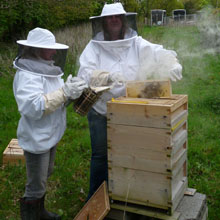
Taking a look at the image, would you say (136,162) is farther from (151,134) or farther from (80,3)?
(80,3)

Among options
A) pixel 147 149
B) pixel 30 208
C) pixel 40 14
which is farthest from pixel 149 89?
pixel 40 14

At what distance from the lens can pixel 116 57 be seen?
248 cm

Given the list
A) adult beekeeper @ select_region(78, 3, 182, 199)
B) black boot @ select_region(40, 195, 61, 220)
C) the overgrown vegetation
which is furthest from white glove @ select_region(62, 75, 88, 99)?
the overgrown vegetation

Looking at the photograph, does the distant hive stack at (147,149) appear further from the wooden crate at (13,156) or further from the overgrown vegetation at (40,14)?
Answer: the overgrown vegetation at (40,14)

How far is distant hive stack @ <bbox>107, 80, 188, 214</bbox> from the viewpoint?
77.7 inches

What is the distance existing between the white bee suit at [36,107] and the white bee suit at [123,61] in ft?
1.04

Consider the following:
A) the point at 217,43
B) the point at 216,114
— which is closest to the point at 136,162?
the point at 216,114

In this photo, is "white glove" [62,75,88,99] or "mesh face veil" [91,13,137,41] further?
"mesh face veil" [91,13,137,41]

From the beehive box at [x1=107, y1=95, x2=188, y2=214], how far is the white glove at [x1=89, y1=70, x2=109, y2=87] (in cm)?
21

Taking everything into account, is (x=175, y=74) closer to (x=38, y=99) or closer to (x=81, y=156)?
(x=38, y=99)

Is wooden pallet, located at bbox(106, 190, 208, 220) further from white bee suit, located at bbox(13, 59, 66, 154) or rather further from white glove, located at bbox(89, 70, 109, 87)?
white glove, located at bbox(89, 70, 109, 87)

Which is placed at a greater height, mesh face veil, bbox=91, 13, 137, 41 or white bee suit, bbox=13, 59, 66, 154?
mesh face veil, bbox=91, 13, 137, 41

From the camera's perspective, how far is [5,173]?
3.51 m

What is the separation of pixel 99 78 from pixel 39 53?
50cm
